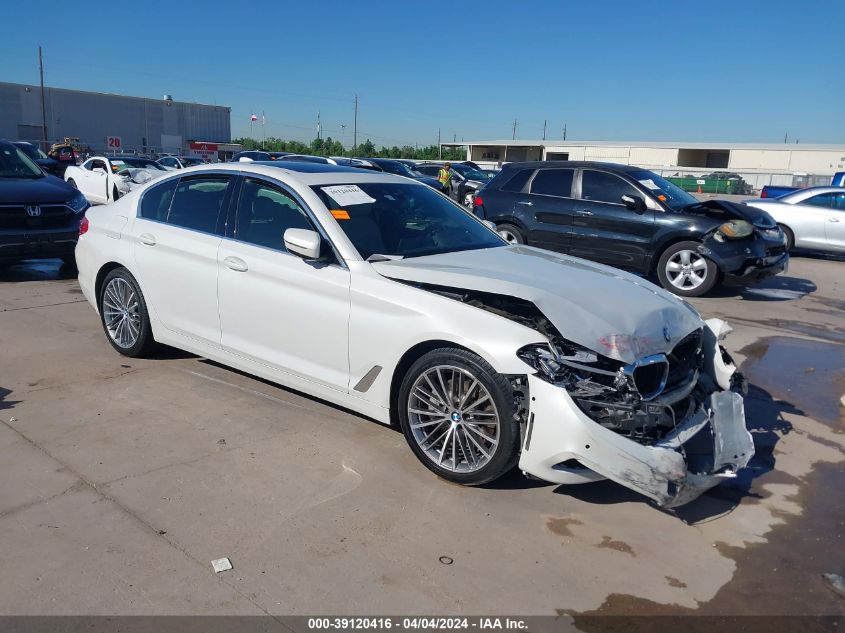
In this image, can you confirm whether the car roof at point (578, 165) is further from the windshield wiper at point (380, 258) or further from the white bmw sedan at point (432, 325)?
the windshield wiper at point (380, 258)

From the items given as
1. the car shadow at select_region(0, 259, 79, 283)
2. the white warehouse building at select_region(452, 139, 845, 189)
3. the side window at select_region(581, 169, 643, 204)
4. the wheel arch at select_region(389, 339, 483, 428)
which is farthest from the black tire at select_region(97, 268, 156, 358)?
the white warehouse building at select_region(452, 139, 845, 189)

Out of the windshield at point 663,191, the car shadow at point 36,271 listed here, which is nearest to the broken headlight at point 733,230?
the windshield at point 663,191

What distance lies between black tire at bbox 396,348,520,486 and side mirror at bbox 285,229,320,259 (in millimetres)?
968

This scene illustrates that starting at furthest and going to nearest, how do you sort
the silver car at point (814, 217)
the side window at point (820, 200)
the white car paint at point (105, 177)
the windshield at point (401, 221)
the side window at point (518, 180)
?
1. the white car paint at point (105, 177)
2. the side window at point (820, 200)
3. the silver car at point (814, 217)
4. the side window at point (518, 180)
5. the windshield at point (401, 221)

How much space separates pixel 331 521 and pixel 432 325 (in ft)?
3.80

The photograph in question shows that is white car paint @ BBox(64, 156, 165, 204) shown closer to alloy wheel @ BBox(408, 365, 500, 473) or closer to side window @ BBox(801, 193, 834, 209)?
side window @ BBox(801, 193, 834, 209)

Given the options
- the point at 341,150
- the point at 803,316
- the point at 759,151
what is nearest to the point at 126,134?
the point at 341,150

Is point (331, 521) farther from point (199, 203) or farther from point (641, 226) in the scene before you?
point (641, 226)

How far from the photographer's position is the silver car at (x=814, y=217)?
13766 millimetres

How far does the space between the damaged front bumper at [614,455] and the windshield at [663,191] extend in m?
6.78

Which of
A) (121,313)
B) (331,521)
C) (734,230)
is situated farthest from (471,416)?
(734,230)

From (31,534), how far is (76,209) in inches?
276

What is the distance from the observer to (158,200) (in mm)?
5539

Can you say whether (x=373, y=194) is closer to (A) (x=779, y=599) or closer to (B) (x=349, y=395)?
(B) (x=349, y=395)
